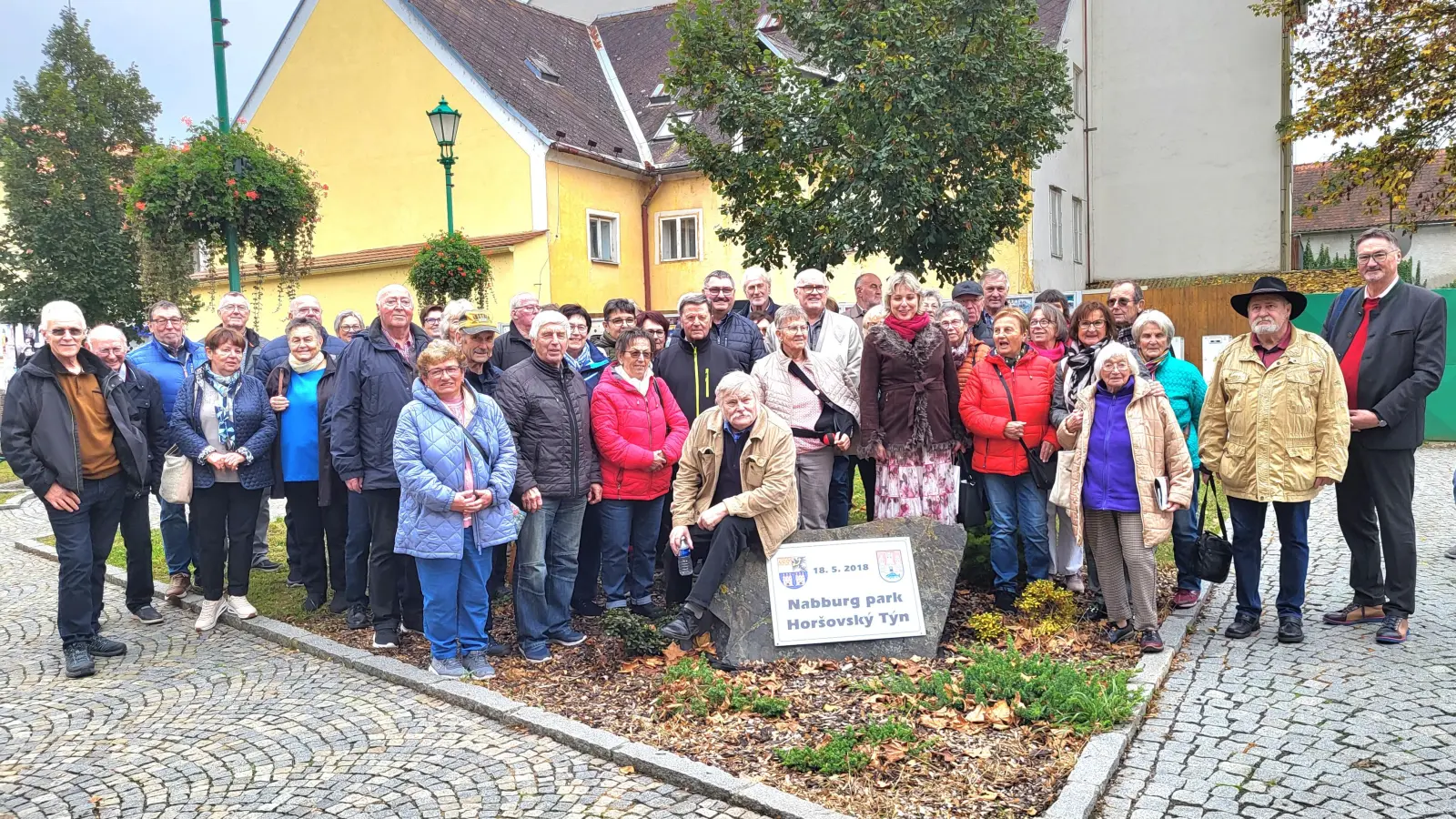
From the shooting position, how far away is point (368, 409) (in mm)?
6359

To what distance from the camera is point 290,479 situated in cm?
700

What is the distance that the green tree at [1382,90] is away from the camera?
15.6 meters

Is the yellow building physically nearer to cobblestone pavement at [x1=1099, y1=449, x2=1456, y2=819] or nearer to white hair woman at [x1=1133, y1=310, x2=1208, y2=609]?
white hair woman at [x1=1133, y1=310, x2=1208, y2=609]

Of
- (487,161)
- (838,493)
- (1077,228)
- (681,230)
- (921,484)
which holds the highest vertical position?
(487,161)

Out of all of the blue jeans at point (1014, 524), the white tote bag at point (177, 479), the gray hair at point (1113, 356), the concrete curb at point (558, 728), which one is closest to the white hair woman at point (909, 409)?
the blue jeans at point (1014, 524)

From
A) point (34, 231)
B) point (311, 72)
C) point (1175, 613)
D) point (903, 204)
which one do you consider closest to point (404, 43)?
point (311, 72)

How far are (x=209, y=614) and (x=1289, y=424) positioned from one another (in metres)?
6.92

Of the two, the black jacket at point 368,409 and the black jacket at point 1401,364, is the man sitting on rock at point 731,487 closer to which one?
the black jacket at point 368,409

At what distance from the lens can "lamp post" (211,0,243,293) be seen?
38.9 feet

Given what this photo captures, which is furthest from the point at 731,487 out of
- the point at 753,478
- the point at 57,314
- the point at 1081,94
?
the point at 1081,94

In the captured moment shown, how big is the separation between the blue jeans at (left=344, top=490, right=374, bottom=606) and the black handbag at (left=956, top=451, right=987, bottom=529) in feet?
12.6

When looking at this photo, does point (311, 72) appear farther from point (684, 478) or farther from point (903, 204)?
point (684, 478)

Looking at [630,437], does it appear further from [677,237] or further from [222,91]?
[677,237]

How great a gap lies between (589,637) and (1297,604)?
4.25 meters
